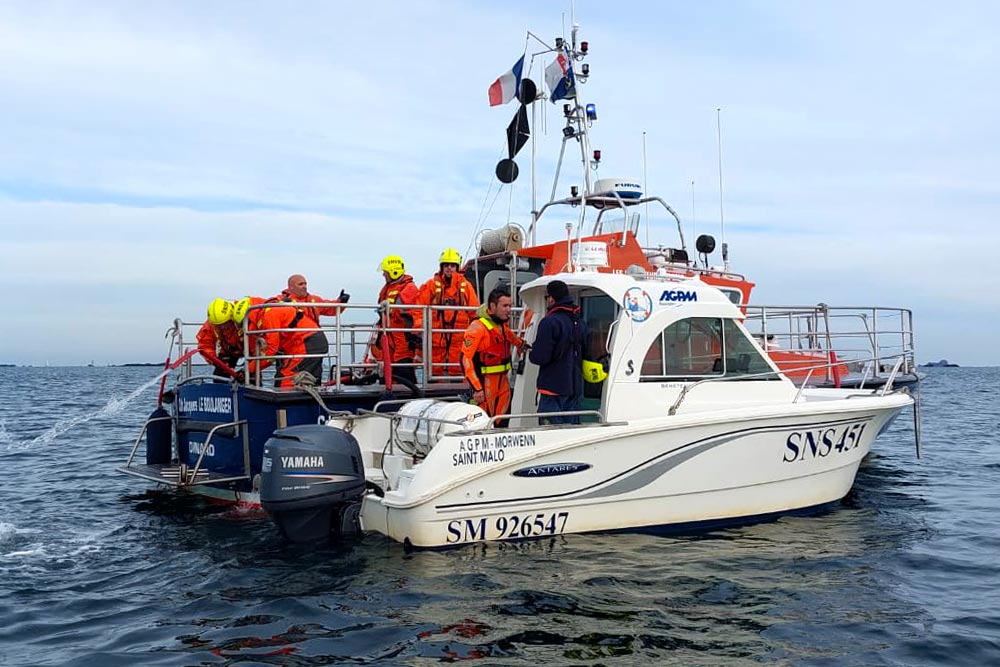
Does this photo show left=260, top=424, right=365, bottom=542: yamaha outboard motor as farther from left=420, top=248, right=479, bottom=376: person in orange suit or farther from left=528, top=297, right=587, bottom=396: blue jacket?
left=420, top=248, right=479, bottom=376: person in orange suit

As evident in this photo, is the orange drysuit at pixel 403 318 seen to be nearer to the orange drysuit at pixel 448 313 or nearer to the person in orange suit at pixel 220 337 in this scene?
the orange drysuit at pixel 448 313

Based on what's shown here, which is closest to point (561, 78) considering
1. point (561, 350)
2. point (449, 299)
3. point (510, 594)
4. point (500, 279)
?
point (500, 279)

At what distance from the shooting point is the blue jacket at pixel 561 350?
690cm

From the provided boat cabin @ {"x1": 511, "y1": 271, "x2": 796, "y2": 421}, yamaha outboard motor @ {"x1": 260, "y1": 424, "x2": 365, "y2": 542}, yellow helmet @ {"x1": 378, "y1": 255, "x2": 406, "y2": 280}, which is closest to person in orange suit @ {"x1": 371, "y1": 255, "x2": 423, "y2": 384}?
yellow helmet @ {"x1": 378, "y1": 255, "x2": 406, "y2": 280}

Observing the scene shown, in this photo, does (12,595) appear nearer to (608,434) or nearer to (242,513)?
(242,513)

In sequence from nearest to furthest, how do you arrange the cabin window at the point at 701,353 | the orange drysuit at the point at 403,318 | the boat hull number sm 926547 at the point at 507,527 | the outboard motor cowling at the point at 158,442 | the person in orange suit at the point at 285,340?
the boat hull number sm 926547 at the point at 507,527 → the cabin window at the point at 701,353 → the person in orange suit at the point at 285,340 → the outboard motor cowling at the point at 158,442 → the orange drysuit at the point at 403,318

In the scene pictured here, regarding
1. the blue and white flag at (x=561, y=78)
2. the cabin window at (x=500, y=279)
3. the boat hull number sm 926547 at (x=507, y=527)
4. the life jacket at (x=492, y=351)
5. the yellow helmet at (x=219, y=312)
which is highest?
the blue and white flag at (x=561, y=78)

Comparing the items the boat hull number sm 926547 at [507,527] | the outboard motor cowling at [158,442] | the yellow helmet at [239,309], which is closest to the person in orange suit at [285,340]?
the yellow helmet at [239,309]

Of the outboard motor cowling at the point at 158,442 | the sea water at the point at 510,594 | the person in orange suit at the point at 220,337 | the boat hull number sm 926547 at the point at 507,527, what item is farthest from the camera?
the outboard motor cowling at the point at 158,442

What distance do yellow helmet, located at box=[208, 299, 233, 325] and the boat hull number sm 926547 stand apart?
396 centimetres

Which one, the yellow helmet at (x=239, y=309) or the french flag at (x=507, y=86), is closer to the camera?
the yellow helmet at (x=239, y=309)

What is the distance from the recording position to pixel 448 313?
9461 mm

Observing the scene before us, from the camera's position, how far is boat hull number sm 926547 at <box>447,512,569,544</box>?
6254 millimetres

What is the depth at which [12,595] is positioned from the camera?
5.63 m
